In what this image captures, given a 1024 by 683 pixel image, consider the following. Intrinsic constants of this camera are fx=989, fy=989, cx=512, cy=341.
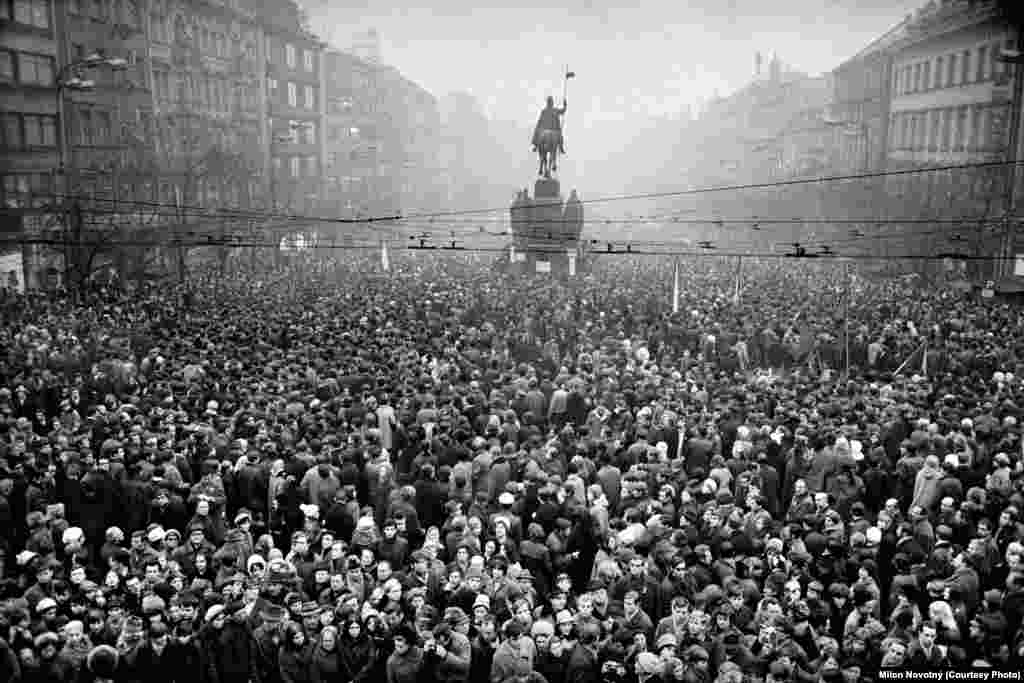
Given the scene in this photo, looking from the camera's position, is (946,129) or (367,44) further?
(367,44)

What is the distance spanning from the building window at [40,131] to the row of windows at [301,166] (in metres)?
26.8

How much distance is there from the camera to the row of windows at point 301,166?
227 ft

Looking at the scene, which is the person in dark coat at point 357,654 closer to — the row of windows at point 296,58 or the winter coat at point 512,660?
the winter coat at point 512,660

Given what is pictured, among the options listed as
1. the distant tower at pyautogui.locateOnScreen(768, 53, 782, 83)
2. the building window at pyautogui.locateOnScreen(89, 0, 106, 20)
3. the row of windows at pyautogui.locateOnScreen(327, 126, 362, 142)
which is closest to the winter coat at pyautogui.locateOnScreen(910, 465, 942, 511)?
the building window at pyautogui.locateOnScreen(89, 0, 106, 20)

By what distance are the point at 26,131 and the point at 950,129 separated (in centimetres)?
4187

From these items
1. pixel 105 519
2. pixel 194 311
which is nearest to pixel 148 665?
pixel 105 519

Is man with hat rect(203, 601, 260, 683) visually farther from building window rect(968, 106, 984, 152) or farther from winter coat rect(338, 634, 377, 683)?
building window rect(968, 106, 984, 152)

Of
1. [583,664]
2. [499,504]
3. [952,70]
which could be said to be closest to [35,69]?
[499,504]

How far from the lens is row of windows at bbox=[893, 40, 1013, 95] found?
44000mm

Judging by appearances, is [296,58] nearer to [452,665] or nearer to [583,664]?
[452,665]

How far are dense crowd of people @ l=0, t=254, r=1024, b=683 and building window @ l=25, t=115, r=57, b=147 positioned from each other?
19.2m

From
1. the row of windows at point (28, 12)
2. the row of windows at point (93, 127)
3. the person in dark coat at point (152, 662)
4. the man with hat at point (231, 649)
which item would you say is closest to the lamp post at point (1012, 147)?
the man with hat at point (231, 649)

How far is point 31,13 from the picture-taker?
4000 cm

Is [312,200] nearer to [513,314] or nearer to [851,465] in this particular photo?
[513,314]
